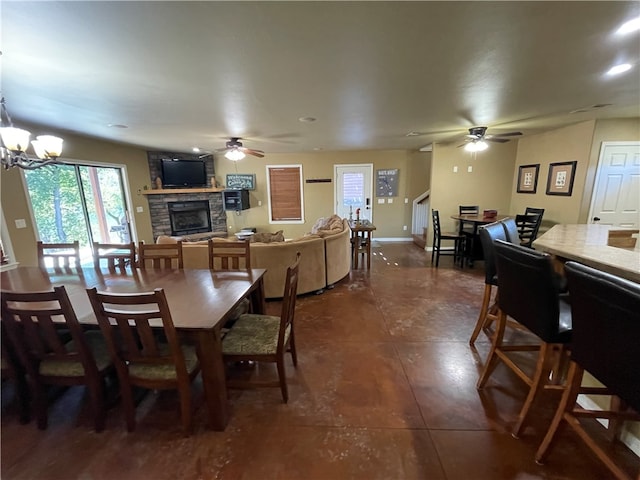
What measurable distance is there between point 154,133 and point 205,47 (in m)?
3.13

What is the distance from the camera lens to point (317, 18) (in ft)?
4.52

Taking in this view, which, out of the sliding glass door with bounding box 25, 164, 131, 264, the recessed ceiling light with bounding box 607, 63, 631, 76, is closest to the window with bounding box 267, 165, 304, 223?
the sliding glass door with bounding box 25, 164, 131, 264

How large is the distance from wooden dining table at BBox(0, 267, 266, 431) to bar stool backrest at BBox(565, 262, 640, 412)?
1.75 meters

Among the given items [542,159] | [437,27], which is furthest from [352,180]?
[437,27]

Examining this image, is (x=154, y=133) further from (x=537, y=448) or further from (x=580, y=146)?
(x=580, y=146)

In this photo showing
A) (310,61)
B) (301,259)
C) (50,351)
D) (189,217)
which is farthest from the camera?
(189,217)

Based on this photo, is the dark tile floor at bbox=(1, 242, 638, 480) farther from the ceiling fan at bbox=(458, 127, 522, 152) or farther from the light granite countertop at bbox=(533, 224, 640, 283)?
the ceiling fan at bbox=(458, 127, 522, 152)

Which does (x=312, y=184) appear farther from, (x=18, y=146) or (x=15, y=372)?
(x=15, y=372)

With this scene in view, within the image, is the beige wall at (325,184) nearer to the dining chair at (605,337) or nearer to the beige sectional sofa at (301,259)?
the beige sectional sofa at (301,259)

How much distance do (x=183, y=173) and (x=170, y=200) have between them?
71 centimetres

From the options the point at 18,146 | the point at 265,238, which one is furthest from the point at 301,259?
the point at 18,146

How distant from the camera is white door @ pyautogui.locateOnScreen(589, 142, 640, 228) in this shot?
386 cm

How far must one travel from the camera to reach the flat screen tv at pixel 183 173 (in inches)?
239

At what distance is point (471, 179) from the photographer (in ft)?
18.4
